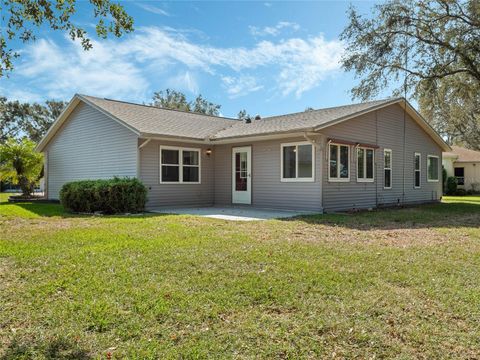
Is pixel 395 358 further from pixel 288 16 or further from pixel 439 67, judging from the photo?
pixel 439 67

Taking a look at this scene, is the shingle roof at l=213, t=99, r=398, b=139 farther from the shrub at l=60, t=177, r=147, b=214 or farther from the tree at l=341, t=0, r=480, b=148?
the shrub at l=60, t=177, r=147, b=214

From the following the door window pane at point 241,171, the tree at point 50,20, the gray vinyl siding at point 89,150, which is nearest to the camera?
the tree at point 50,20

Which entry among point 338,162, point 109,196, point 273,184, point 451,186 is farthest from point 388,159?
point 451,186

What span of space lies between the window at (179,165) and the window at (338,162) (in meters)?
4.88

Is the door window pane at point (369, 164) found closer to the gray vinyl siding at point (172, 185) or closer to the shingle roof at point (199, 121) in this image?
the shingle roof at point (199, 121)

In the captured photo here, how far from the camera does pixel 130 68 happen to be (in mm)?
20484

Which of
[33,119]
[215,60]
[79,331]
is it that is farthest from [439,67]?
[33,119]

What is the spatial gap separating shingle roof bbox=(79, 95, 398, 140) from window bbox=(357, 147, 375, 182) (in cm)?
Result: 151

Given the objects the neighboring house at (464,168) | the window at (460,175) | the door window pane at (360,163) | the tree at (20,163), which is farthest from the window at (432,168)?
the tree at (20,163)

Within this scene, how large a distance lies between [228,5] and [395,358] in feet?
38.4

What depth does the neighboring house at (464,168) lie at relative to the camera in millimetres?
27391

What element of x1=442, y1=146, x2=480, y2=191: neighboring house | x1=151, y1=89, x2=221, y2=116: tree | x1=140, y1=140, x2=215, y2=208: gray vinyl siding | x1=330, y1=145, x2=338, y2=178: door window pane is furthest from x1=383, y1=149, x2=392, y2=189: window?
x1=151, y1=89, x2=221, y2=116: tree

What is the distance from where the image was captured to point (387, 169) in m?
14.9

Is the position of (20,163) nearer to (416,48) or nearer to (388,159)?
(388,159)
